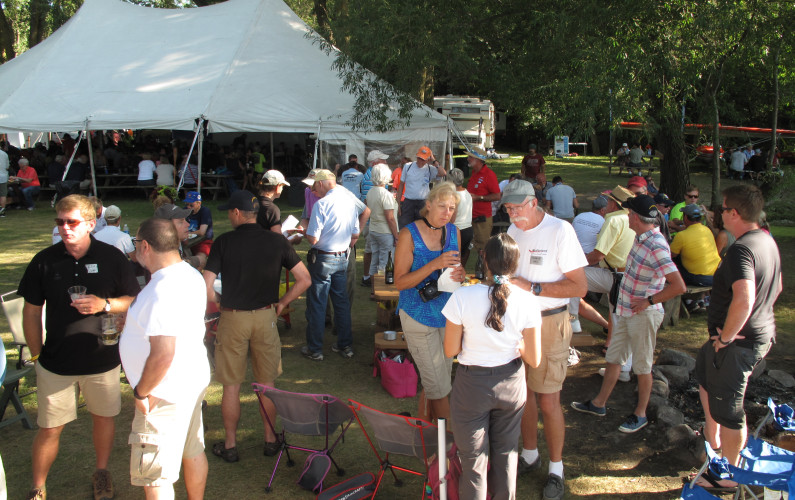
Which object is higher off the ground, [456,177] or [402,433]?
[456,177]

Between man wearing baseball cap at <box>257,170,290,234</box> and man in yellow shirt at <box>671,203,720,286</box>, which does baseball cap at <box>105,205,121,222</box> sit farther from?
man in yellow shirt at <box>671,203,720,286</box>

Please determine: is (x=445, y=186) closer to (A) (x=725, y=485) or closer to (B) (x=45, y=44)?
(A) (x=725, y=485)

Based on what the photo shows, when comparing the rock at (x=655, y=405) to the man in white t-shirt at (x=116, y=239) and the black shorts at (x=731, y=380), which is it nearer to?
the black shorts at (x=731, y=380)

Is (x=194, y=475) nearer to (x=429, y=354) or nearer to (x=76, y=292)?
(x=76, y=292)

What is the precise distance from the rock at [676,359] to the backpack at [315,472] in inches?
132

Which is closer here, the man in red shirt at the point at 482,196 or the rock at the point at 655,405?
the rock at the point at 655,405

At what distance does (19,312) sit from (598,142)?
3249 cm

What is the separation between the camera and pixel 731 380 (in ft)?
11.0

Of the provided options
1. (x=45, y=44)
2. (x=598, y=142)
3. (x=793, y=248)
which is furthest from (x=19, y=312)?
(x=598, y=142)

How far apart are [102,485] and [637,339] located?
11.8 feet

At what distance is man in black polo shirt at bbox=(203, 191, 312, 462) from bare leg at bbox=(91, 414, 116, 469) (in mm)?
662

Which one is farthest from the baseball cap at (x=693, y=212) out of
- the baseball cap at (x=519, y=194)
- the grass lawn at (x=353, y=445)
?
the baseball cap at (x=519, y=194)

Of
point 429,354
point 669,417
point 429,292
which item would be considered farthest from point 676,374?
point 429,292

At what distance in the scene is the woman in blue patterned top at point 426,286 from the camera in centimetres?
Result: 365
